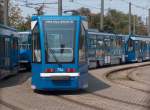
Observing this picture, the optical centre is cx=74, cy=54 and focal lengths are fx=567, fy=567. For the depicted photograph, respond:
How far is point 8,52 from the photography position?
2581 cm

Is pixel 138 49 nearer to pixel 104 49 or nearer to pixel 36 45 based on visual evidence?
pixel 104 49

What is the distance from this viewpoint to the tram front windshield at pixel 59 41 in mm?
18541

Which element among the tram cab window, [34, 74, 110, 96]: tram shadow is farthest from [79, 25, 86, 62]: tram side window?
the tram cab window

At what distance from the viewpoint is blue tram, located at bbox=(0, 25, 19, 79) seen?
2394cm

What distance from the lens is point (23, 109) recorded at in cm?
1423

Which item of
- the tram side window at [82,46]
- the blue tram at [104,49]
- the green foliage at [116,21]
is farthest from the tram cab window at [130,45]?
the green foliage at [116,21]

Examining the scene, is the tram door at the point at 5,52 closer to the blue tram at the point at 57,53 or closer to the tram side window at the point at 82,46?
the blue tram at the point at 57,53

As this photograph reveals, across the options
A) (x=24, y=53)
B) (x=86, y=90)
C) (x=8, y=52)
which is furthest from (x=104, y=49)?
(x=86, y=90)

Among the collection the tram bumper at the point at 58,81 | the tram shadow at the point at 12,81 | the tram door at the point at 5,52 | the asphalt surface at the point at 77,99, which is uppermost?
the tram door at the point at 5,52

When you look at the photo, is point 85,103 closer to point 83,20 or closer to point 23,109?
point 23,109

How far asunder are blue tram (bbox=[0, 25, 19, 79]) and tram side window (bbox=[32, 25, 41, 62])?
Answer: 4.93 metres

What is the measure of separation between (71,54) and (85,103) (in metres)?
2.98

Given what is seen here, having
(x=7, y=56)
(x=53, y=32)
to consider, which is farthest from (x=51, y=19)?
(x=7, y=56)

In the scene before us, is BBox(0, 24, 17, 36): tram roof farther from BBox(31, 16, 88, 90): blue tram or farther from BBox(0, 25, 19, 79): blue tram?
BBox(31, 16, 88, 90): blue tram
